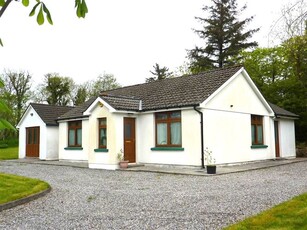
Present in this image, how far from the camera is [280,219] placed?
5691 mm

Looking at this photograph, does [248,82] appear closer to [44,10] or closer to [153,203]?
[153,203]

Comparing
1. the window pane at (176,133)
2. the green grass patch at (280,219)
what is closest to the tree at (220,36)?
the window pane at (176,133)

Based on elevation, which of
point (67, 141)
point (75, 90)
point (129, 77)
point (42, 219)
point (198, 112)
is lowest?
point (42, 219)

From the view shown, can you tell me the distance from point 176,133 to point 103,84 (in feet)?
117

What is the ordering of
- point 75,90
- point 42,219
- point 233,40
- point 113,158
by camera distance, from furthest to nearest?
point 75,90
point 233,40
point 113,158
point 42,219

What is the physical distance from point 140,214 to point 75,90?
44.3 metres

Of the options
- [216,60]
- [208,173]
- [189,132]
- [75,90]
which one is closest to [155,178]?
[208,173]

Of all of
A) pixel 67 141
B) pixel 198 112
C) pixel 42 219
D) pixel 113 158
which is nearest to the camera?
pixel 42 219

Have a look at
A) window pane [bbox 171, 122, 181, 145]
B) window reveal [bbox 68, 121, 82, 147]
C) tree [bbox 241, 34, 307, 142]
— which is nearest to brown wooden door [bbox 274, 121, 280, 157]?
tree [bbox 241, 34, 307, 142]

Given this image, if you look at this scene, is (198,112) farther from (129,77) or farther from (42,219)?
(129,77)

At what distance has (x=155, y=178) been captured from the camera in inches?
479

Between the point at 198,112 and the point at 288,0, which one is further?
the point at 198,112

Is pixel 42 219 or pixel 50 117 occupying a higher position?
pixel 50 117

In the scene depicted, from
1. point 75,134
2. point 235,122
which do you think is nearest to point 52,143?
point 75,134
